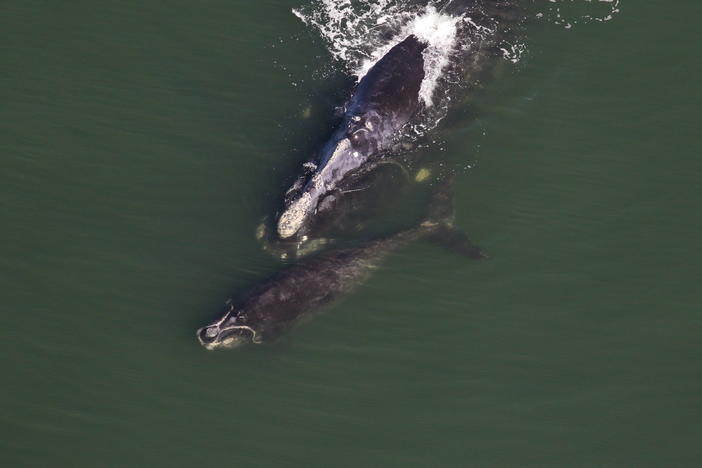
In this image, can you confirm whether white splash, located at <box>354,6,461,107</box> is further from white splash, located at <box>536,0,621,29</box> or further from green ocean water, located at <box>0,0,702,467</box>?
white splash, located at <box>536,0,621,29</box>

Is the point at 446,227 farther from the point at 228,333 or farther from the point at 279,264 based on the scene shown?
the point at 228,333

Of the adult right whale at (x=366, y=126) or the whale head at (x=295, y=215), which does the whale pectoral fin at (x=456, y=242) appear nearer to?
the adult right whale at (x=366, y=126)

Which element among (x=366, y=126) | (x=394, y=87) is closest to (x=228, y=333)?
(x=366, y=126)

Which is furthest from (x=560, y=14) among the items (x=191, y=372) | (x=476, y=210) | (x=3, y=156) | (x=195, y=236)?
(x=3, y=156)

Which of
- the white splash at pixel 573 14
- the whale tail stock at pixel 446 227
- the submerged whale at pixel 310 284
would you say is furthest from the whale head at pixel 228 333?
the white splash at pixel 573 14

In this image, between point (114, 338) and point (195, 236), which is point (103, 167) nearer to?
point (195, 236)

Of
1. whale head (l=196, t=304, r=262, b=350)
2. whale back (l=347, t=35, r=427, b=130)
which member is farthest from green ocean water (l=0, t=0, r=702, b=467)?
whale back (l=347, t=35, r=427, b=130)
